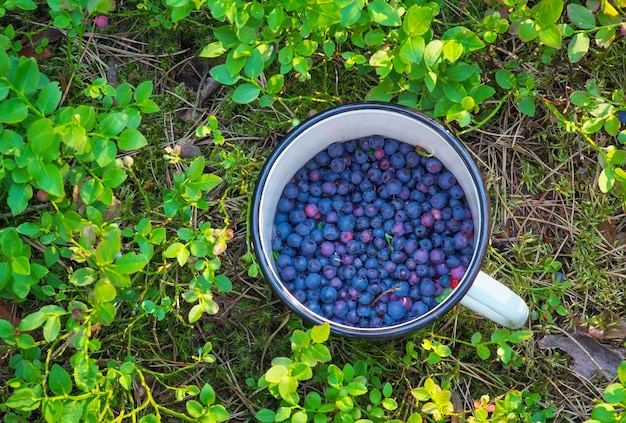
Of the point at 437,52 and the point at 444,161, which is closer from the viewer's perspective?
the point at 437,52

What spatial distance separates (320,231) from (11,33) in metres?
1.30

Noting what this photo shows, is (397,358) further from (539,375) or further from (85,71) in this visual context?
(85,71)

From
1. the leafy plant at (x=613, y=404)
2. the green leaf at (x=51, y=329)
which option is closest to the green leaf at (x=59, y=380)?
the green leaf at (x=51, y=329)

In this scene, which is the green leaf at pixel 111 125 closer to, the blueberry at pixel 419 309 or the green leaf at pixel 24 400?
the green leaf at pixel 24 400

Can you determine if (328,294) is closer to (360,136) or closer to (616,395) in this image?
(360,136)

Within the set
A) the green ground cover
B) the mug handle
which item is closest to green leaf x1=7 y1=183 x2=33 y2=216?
the green ground cover

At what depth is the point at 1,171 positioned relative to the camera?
2152 mm

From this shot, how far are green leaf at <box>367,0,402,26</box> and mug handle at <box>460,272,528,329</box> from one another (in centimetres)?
81

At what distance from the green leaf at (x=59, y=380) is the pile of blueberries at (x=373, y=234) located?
75cm

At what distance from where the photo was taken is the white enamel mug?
212 centimetres

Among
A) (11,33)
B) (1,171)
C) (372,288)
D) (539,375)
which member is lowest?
(539,375)

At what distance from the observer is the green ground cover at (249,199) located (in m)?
2.27

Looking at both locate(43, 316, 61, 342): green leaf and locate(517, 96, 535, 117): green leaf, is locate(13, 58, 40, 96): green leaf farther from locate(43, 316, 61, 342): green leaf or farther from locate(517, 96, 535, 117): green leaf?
locate(517, 96, 535, 117): green leaf

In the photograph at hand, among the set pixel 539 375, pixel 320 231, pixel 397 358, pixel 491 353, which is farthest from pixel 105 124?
pixel 539 375
